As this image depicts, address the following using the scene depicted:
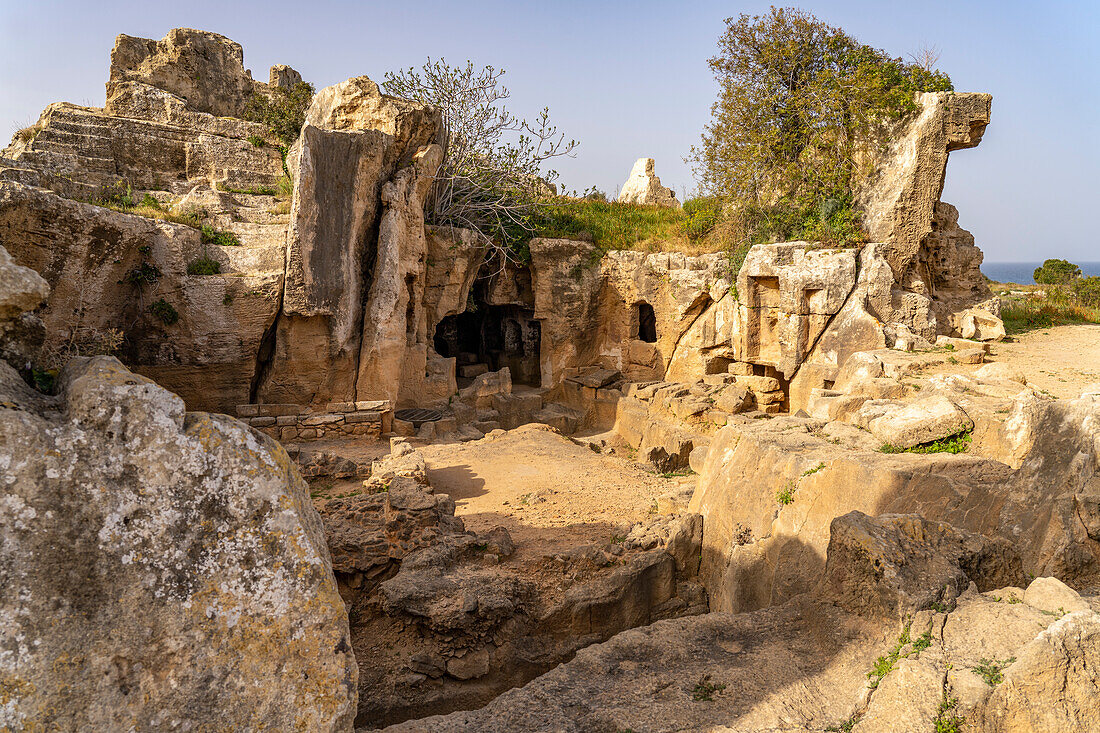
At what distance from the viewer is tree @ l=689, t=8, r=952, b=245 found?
13586mm

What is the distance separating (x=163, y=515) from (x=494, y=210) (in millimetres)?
14404

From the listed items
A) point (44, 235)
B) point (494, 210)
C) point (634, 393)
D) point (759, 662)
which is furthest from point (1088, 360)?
point (44, 235)

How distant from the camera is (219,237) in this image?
11.3m

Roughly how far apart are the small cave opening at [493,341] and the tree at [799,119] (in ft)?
22.5

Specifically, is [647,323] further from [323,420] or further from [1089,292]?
[1089,292]

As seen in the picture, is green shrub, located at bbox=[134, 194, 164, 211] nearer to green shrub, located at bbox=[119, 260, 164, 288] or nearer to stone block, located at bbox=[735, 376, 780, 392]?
green shrub, located at bbox=[119, 260, 164, 288]

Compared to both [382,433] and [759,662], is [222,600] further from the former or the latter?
[382,433]

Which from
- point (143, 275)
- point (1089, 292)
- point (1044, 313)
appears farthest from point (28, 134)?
point (1089, 292)

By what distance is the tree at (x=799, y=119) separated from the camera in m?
13.6

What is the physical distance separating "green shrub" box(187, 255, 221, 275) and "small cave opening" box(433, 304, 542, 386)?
25.2 feet

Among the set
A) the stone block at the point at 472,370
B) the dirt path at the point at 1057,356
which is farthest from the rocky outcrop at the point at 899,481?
the stone block at the point at 472,370

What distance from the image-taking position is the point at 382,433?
12.5 m

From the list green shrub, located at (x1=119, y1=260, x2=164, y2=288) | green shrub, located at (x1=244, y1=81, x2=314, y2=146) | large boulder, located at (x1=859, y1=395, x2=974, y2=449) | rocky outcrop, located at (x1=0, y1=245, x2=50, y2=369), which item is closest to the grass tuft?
large boulder, located at (x1=859, y1=395, x2=974, y2=449)

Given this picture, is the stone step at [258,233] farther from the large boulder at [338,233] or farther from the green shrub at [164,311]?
the green shrub at [164,311]
